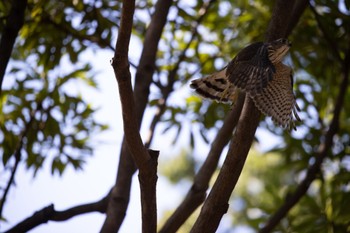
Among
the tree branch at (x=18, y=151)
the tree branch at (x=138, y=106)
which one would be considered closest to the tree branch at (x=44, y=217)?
the tree branch at (x=138, y=106)

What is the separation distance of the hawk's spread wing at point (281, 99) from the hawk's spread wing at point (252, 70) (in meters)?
0.08

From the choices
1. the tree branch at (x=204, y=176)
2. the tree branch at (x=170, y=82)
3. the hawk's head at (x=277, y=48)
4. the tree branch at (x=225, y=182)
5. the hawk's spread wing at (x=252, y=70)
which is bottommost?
the tree branch at (x=225, y=182)

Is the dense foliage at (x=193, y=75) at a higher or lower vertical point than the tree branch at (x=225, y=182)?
higher

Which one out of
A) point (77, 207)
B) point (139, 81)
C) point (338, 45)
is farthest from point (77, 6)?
point (338, 45)

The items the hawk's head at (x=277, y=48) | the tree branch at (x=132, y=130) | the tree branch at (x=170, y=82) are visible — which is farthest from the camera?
the tree branch at (x=170, y=82)

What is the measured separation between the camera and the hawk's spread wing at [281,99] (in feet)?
9.43

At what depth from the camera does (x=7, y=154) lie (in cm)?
385

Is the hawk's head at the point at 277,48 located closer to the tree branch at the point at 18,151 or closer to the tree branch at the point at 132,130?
the tree branch at the point at 132,130

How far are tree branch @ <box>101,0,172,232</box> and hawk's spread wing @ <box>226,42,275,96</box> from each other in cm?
54

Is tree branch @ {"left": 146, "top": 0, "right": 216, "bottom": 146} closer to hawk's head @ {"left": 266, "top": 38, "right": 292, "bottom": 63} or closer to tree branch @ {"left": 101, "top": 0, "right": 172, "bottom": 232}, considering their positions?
tree branch @ {"left": 101, "top": 0, "right": 172, "bottom": 232}

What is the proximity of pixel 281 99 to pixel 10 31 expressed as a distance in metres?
1.48

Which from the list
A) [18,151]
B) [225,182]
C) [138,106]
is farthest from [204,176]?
[18,151]

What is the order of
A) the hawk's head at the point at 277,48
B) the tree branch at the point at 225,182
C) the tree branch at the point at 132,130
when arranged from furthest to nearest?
the hawk's head at the point at 277,48
the tree branch at the point at 225,182
the tree branch at the point at 132,130

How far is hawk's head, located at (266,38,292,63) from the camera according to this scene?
2.82 meters
